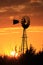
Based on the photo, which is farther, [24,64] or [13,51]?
[13,51]

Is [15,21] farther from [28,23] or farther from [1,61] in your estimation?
[1,61]

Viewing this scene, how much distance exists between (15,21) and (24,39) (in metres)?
2.27

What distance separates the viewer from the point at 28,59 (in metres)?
51.8

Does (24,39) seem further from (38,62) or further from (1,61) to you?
(1,61)

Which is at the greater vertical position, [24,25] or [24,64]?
[24,25]

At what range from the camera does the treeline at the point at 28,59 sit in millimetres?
50688

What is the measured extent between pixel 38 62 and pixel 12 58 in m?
6.06

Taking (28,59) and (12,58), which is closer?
(28,59)

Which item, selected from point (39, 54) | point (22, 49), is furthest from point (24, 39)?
point (39, 54)

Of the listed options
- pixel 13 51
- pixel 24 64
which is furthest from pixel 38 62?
pixel 13 51

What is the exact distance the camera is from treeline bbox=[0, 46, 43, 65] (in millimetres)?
50688

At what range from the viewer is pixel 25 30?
50.8m

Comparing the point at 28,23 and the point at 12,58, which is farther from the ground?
the point at 28,23

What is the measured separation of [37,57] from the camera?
52.9 m
